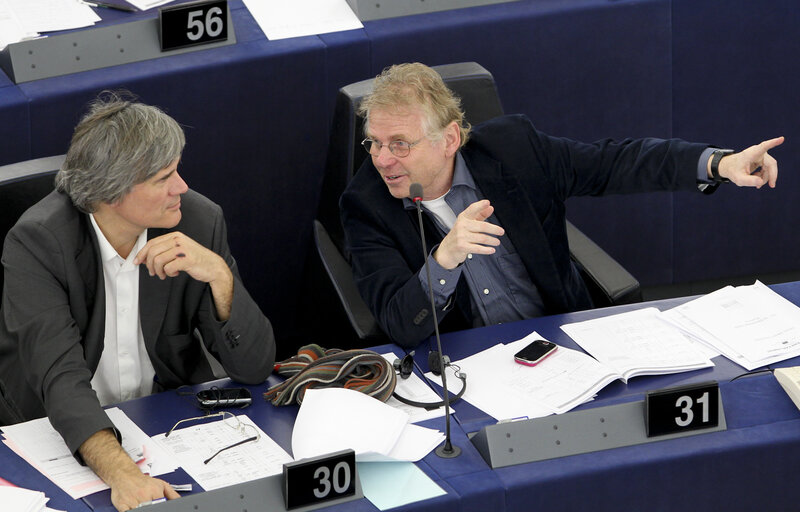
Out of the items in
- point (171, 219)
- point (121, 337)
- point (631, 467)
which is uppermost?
point (171, 219)

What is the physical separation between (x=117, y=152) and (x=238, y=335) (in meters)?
0.43

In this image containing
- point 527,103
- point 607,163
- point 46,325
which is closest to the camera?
point 46,325

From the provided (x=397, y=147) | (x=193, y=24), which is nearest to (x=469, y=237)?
(x=397, y=147)

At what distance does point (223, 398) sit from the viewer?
2.37 meters

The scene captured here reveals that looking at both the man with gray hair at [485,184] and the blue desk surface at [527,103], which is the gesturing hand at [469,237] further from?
the blue desk surface at [527,103]

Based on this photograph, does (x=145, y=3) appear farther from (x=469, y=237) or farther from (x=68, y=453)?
(x=68, y=453)

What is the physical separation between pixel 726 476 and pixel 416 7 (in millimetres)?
1841

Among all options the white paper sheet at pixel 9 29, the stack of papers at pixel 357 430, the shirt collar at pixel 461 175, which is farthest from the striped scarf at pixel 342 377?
the white paper sheet at pixel 9 29

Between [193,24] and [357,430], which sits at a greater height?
[193,24]

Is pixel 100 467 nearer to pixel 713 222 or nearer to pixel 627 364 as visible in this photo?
pixel 627 364

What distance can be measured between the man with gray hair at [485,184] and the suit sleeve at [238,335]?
0.96 ft

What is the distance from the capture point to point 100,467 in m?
2.13

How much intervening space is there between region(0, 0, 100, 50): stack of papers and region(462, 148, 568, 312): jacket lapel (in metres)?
1.26

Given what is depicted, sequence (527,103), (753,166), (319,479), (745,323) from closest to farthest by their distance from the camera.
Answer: (319,479)
(745,323)
(753,166)
(527,103)
